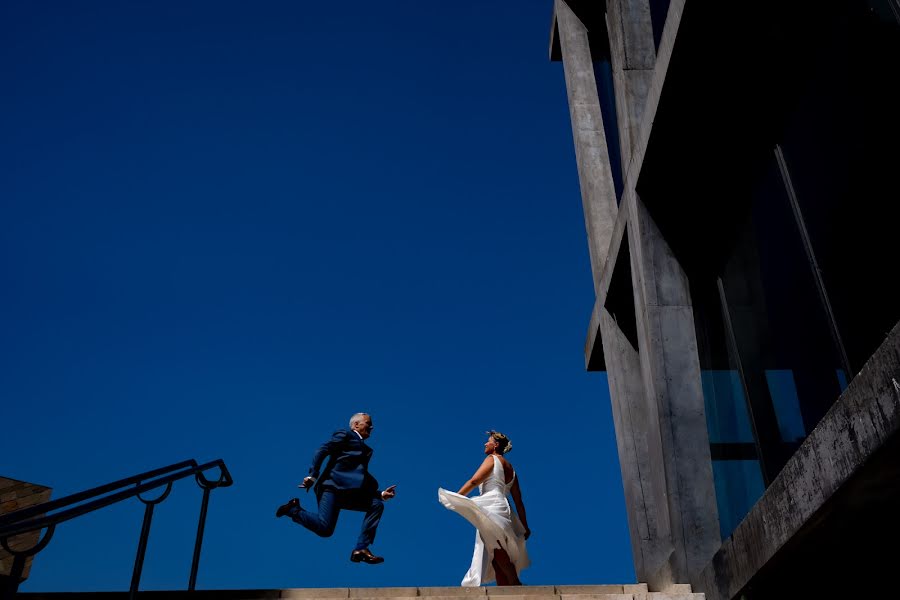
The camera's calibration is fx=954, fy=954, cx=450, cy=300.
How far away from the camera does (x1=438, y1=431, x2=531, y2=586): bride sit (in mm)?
9383

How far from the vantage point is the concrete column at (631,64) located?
10617mm

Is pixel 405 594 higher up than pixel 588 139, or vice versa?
pixel 588 139

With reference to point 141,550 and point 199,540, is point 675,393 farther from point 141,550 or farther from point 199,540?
point 141,550

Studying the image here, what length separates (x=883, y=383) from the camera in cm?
453

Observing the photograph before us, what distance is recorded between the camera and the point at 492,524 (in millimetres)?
9375

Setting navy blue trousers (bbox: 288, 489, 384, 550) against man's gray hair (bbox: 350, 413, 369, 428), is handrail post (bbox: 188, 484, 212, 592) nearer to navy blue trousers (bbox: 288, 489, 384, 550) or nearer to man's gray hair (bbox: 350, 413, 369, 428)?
navy blue trousers (bbox: 288, 489, 384, 550)

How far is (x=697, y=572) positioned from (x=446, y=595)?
2485 mm

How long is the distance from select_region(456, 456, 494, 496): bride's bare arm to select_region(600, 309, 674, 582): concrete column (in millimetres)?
1641

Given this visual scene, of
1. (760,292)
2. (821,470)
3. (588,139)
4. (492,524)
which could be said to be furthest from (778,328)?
(588,139)

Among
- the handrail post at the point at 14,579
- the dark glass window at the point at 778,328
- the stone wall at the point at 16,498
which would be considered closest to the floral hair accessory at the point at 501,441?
the dark glass window at the point at 778,328

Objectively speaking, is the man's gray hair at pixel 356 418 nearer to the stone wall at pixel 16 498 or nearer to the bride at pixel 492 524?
the bride at pixel 492 524

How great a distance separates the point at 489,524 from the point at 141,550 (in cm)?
357

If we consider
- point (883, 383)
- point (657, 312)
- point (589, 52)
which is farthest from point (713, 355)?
point (589, 52)

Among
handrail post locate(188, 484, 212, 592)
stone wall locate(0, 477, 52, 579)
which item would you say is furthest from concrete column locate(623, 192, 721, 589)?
stone wall locate(0, 477, 52, 579)
